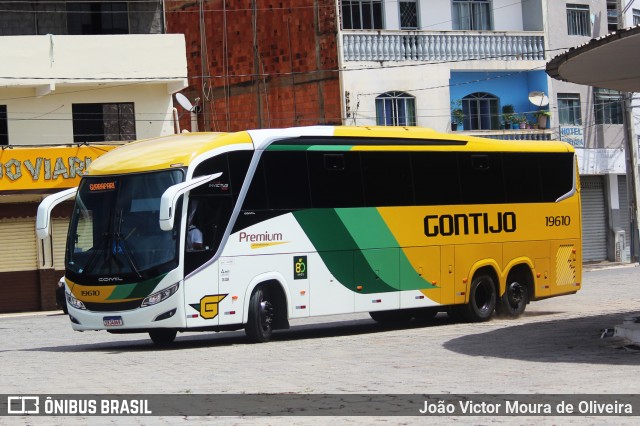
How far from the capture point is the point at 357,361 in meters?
16.9

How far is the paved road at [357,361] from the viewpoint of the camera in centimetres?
1372

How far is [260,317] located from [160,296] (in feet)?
6.08

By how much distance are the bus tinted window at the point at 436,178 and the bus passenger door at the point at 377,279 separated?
4.10ft

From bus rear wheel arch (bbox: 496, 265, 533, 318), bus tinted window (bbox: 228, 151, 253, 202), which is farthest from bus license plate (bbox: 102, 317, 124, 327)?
bus rear wheel arch (bbox: 496, 265, 533, 318)

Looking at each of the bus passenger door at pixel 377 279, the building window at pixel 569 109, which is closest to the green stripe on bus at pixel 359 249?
the bus passenger door at pixel 377 279

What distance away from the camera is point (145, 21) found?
131ft

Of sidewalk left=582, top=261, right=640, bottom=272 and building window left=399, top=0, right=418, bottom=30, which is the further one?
sidewalk left=582, top=261, right=640, bottom=272

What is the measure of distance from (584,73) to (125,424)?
10081 mm

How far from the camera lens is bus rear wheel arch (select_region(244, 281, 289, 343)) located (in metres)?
20.5

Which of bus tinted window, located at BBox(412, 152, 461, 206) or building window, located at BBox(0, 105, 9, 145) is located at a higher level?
building window, located at BBox(0, 105, 9, 145)

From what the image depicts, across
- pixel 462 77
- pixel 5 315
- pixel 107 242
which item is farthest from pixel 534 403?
pixel 462 77

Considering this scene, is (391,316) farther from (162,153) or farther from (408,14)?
(408,14)

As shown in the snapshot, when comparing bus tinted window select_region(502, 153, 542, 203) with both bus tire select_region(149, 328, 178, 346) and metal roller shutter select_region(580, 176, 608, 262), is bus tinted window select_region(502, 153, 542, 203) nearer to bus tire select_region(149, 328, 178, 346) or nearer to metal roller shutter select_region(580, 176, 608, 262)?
bus tire select_region(149, 328, 178, 346)

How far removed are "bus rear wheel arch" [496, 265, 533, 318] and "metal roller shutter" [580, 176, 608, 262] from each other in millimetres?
24120
